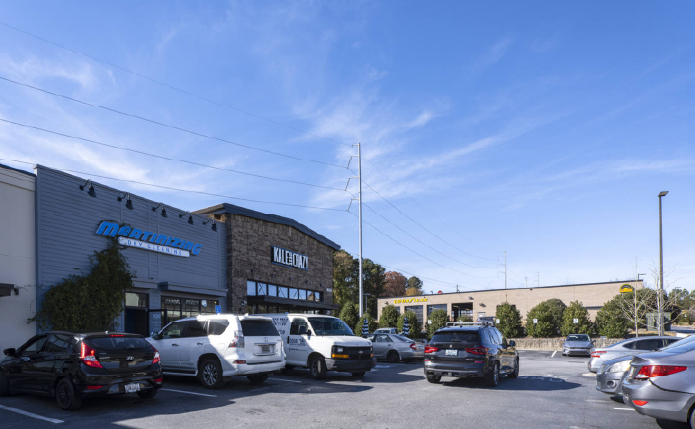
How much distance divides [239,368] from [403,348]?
13944 mm

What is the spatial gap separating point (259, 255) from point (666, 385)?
24.6 metres

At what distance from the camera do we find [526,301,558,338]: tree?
46.2 meters

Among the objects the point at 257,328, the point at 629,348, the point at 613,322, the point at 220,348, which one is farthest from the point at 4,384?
the point at 613,322

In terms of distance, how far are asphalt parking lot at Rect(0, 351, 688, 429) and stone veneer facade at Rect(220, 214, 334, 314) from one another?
1374cm

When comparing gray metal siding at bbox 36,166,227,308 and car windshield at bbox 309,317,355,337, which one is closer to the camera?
car windshield at bbox 309,317,355,337

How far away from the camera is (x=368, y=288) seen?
84.4m

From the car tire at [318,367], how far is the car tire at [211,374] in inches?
137

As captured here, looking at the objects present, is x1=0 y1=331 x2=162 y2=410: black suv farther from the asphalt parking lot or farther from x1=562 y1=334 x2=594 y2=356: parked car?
x1=562 y1=334 x2=594 y2=356: parked car

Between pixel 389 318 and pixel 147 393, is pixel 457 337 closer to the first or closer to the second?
pixel 147 393

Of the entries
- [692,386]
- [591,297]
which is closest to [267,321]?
[692,386]

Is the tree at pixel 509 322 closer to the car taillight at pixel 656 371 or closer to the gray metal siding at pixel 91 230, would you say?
the gray metal siding at pixel 91 230

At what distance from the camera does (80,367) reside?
10.0m

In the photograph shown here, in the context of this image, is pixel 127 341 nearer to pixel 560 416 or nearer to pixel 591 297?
pixel 560 416

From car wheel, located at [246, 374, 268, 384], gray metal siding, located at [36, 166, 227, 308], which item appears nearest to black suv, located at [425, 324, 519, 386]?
car wheel, located at [246, 374, 268, 384]
